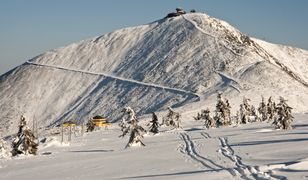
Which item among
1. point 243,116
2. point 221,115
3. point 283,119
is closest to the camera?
point 283,119

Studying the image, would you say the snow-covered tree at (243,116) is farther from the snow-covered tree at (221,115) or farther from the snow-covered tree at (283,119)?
the snow-covered tree at (283,119)

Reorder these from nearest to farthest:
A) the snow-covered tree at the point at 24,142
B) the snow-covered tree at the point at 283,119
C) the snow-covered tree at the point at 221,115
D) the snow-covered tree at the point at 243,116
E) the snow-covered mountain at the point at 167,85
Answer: the snow-covered tree at the point at 24,142 → the snow-covered tree at the point at 283,119 → the snow-covered tree at the point at 221,115 → the snow-covered tree at the point at 243,116 → the snow-covered mountain at the point at 167,85

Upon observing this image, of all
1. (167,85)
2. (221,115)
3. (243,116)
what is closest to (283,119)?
(221,115)

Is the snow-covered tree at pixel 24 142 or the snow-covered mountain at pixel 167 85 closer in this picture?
the snow-covered tree at pixel 24 142

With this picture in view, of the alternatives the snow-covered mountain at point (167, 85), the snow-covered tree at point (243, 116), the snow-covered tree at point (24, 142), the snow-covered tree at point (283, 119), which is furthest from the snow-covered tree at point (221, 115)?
the snow-covered mountain at point (167, 85)

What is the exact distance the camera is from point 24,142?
4562cm

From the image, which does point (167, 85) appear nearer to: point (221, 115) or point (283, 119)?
point (221, 115)

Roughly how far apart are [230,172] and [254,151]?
8.77 meters

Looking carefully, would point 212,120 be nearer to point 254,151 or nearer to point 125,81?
point 254,151

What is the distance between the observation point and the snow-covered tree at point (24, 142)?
45.5 meters

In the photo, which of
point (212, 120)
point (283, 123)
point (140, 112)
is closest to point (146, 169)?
point (283, 123)

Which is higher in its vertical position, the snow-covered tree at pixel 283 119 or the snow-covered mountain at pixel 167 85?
the snow-covered mountain at pixel 167 85

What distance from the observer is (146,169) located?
25688 mm

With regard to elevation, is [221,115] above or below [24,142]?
above
